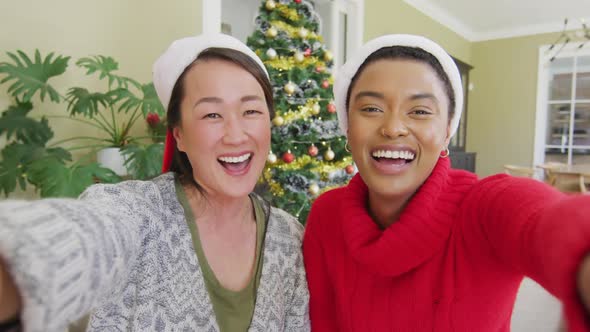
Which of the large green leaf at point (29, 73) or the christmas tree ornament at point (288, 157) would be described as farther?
the christmas tree ornament at point (288, 157)

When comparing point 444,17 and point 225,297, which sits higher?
point 444,17

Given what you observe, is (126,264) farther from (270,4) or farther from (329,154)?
(270,4)

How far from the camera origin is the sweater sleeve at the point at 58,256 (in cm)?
38

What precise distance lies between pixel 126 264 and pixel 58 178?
4.17 ft

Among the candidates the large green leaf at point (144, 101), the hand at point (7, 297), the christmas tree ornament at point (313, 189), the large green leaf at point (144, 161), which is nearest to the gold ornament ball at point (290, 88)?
the christmas tree ornament at point (313, 189)

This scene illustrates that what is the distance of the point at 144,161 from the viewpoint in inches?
72.9

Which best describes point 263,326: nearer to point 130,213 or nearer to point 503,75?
point 130,213

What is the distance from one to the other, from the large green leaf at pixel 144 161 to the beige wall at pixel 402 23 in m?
3.37

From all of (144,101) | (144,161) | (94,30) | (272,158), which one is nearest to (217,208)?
(144,161)

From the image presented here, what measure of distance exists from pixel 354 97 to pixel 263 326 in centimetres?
62

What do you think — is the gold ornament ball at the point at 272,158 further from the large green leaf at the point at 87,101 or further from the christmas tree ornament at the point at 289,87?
the large green leaf at the point at 87,101

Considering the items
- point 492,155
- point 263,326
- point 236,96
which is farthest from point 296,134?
point 492,155

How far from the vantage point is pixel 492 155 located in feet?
23.3

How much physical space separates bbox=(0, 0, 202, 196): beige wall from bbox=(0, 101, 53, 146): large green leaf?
0.16 metres
